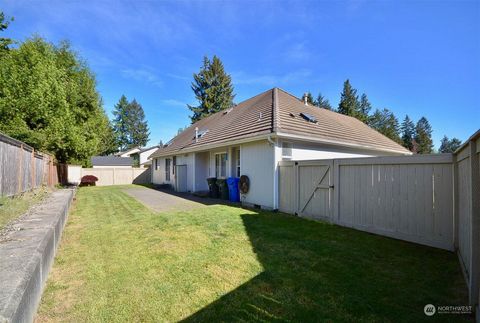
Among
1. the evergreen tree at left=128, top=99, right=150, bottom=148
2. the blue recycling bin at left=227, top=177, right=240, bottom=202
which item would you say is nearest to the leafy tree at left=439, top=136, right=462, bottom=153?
the evergreen tree at left=128, top=99, right=150, bottom=148

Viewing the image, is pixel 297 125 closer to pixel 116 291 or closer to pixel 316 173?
pixel 316 173

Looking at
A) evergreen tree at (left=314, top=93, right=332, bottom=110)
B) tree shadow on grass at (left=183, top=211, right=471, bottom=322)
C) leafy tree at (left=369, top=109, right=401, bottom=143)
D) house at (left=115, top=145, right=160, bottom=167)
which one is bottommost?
tree shadow on grass at (left=183, top=211, right=471, bottom=322)

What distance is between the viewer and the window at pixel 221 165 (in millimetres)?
13131

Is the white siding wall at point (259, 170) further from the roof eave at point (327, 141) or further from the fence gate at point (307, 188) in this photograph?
the roof eave at point (327, 141)

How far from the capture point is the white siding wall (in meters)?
9.26

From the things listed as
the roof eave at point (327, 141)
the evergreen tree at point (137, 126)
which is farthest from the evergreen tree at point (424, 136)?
the evergreen tree at point (137, 126)

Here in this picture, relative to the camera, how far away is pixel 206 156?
1532 centimetres

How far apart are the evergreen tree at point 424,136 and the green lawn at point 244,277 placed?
216 ft

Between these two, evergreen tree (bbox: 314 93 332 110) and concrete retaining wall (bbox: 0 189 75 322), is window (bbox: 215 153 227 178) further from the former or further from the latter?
evergreen tree (bbox: 314 93 332 110)

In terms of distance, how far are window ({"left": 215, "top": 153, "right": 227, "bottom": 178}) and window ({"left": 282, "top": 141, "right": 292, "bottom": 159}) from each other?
439 cm

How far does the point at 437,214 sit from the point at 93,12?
41.7 feet

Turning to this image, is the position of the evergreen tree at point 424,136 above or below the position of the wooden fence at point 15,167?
above

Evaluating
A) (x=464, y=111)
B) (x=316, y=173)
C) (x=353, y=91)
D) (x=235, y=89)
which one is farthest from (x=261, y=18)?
(x=353, y=91)

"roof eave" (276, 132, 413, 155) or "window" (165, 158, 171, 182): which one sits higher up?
"roof eave" (276, 132, 413, 155)
